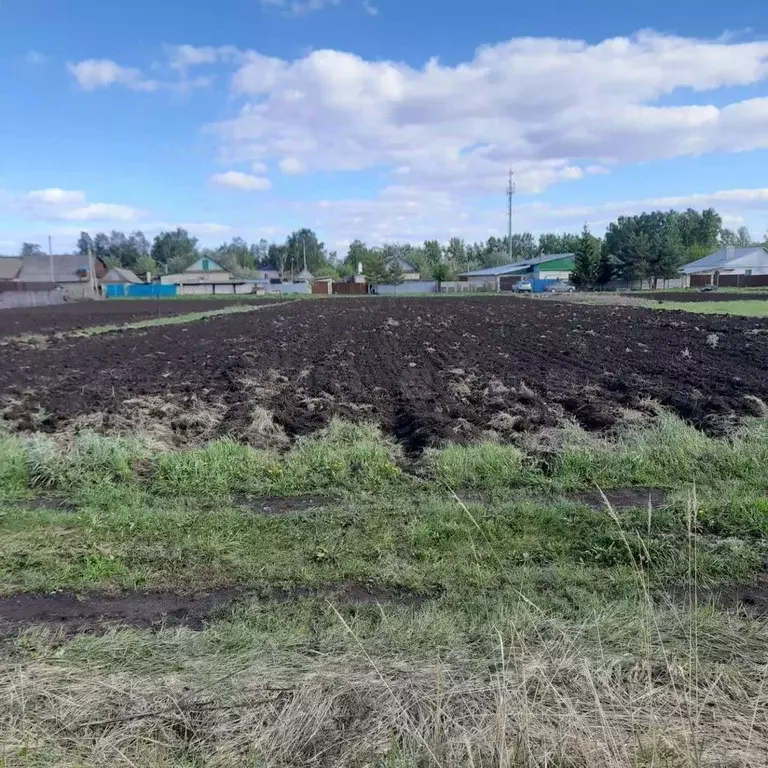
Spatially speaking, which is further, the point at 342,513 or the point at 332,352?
the point at 332,352

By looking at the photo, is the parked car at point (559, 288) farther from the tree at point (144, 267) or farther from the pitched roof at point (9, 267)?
the tree at point (144, 267)

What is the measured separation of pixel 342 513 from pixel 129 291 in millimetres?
90797

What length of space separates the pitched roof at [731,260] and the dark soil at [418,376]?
72.3 meters

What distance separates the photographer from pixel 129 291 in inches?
3462

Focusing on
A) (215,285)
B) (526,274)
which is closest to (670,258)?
(526,274)

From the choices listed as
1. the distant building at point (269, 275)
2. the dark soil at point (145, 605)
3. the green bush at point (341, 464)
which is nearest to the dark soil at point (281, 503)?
the green bush at point (341, 464)

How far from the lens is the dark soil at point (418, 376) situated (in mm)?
10219

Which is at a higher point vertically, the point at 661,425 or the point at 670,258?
the point at 670,258

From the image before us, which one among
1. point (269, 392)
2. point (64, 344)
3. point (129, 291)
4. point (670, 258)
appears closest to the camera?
point (269, 392)

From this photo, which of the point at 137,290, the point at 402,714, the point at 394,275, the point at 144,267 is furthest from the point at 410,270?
the point at 402,714

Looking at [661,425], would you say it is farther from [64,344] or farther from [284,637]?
[64,344]

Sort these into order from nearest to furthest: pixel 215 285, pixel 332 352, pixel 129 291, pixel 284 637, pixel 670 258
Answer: pixel 284 637, pixel 332 352, pixel 670 258, pixel 129 291, pixel 215 285

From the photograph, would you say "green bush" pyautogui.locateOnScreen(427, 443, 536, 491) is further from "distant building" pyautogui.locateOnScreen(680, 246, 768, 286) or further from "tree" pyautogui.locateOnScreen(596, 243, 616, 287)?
"distant building" pyautogui.locateOnScreen(680, 246, 768, 286)

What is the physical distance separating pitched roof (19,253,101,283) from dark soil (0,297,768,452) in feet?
270
